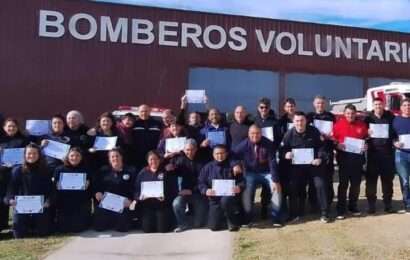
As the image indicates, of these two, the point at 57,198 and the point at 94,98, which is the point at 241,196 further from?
the point at 94,98

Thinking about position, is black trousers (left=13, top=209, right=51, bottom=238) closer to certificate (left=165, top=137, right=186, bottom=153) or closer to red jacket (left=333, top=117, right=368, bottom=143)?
certificate (left=165, top=137, right=186, bottom=153)

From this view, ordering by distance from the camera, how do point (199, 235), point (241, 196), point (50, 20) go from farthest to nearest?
point (50, 20) → point (241, 196) → point (199, 235)

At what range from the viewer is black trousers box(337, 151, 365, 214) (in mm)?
9438

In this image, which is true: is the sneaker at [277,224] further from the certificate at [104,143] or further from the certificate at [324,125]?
the certificate at [104,143]

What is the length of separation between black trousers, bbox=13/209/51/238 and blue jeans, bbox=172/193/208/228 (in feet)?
6.07

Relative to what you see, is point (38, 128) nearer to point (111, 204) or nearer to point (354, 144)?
point (111, 204)

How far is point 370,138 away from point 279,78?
12.9 m

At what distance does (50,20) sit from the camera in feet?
63.0

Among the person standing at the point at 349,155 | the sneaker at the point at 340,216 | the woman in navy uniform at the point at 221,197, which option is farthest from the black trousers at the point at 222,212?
the person standing at the point at 349,155

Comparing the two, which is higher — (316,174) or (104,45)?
(104,45)

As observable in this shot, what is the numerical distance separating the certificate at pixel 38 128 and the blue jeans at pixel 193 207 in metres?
2.48

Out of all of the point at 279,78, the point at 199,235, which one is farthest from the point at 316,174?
the point at 279,78

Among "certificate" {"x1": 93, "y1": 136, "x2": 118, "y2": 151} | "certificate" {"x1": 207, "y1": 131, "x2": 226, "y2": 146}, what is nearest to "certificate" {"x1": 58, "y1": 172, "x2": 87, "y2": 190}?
"certificate" {"x1": 93, "y1": 136, "x2": 118, "y2": 151}

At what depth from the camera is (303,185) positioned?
367 inches
